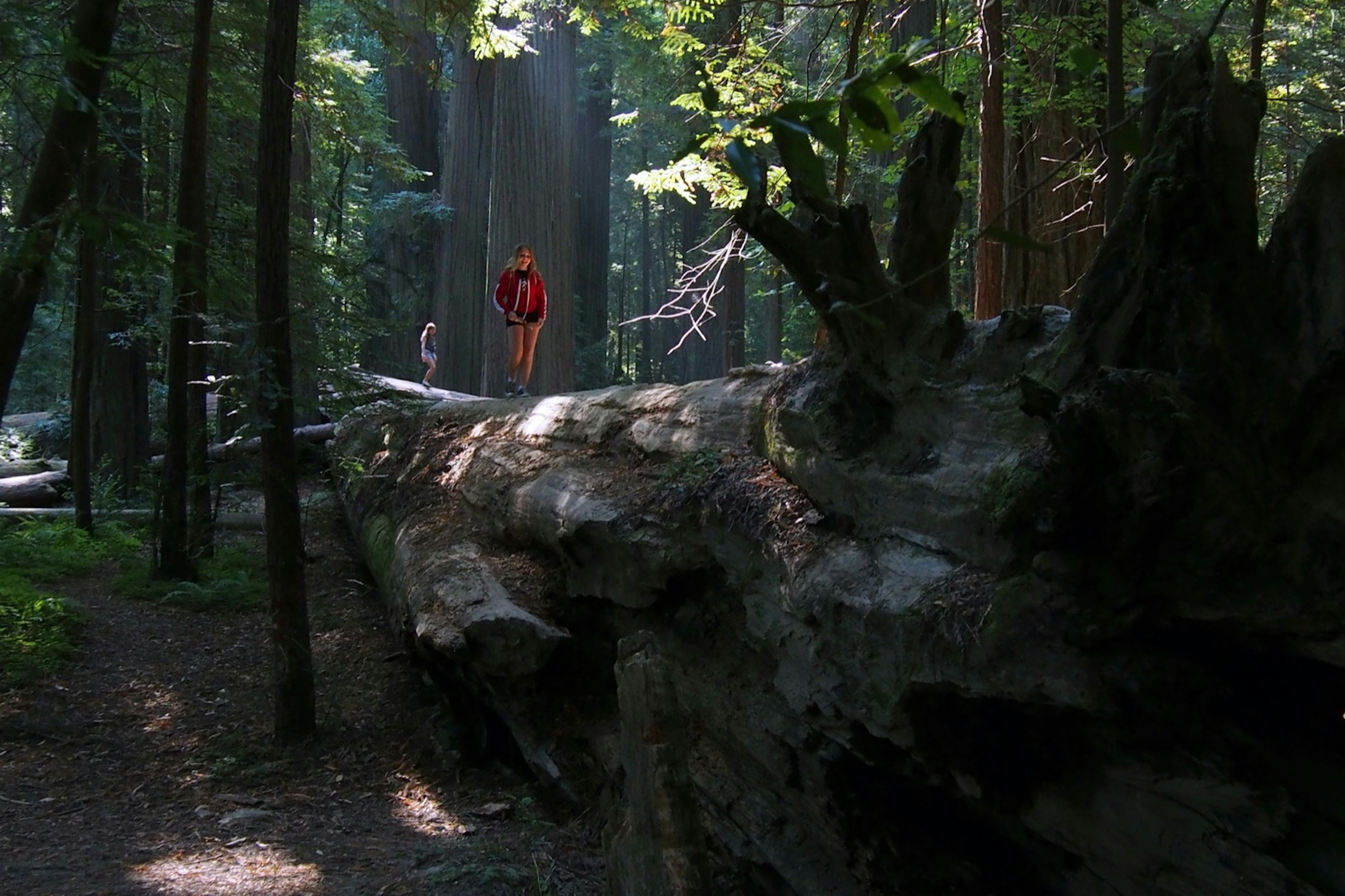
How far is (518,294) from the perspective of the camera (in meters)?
12.9

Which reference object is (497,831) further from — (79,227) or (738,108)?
(738,108)

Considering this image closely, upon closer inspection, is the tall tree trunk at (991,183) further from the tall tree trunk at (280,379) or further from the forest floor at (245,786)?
the forest floor at (245,786)

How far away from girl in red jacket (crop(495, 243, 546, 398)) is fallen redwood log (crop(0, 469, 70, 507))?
716 centimetres

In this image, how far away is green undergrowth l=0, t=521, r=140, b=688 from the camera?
7145mm

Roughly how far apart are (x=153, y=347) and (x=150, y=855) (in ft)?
34.7

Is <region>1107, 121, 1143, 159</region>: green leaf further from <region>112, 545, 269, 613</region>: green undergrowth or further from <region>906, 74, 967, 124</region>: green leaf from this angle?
<region>112, 545, 269, 613</region>: green undergrowth

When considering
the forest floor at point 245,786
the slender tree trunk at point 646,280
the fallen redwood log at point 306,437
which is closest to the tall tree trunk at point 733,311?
the fallen redwood log at point 306,437

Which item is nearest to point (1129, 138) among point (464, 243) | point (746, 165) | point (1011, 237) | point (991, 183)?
point (1011, 237)

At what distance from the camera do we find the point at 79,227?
4750 mm

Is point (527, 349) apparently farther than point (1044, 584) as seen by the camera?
Yes

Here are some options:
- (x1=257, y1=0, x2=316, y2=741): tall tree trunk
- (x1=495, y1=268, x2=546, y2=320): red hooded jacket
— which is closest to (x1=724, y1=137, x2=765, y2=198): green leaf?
(x1=257, y1=0, x2=316, y2=741): tall tree trunk

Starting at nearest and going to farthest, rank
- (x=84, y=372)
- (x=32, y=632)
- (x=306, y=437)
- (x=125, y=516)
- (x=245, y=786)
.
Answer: (x=245, y=786) → (x=32, y=632) → (x=84, y=372) → (x=125, y=516) → (x=306, y=437)

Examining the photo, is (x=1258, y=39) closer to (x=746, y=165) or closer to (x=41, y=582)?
(x=746, y=165)

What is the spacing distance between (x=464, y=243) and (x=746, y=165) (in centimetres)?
2245
